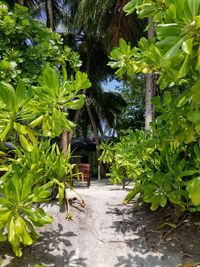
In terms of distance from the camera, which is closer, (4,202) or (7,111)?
(7,111)

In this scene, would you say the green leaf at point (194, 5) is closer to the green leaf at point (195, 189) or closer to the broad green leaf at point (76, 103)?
the green leaf at point (195, 189)

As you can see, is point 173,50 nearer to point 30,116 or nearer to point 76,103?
point 76,103

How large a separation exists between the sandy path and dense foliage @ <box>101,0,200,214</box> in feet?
1.61

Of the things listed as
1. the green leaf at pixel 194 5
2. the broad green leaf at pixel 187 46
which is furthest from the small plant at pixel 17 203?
the green leaf at pixel 194 5

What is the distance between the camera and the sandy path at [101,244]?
362 centimetres

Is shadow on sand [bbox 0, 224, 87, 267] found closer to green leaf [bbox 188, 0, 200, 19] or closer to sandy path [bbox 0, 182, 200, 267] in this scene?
sandy path [bbox 0, 182, 200, 267]

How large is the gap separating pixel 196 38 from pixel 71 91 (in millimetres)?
1124

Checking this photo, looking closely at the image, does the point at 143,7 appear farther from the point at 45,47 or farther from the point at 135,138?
the point at 135,138

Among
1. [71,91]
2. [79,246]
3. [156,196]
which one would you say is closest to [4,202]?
[71,91]

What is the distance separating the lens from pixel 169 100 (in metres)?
3.46

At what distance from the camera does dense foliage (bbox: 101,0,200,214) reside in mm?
1769

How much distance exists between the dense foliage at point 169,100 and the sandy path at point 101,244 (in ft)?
1.61

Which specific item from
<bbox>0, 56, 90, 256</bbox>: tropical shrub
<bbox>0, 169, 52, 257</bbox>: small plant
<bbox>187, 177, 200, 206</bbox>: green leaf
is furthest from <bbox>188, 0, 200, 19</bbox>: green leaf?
<bbox>0, 169, 52, 257</bbox>: small plant

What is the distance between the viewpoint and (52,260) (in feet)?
11.8
